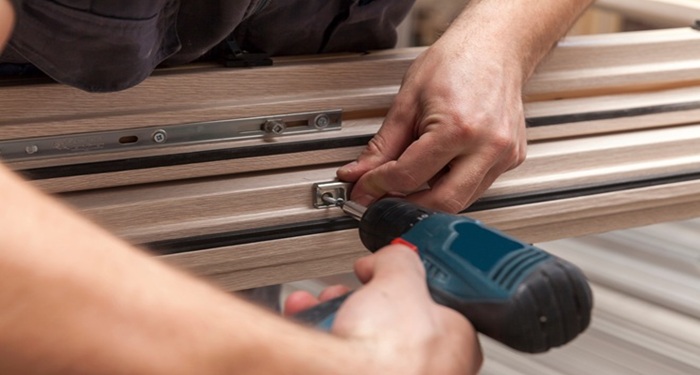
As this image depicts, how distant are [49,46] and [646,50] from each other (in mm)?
720

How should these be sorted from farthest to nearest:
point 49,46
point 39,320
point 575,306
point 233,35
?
point 233,35 → point 49,46 → point 575,306 → point 39,320

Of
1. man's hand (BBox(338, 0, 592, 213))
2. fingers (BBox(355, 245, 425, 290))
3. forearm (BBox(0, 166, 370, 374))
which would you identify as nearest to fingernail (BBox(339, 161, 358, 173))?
man's hand (BBox(338, 0, 592, 213))

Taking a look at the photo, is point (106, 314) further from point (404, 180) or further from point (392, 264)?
point (404, 180)

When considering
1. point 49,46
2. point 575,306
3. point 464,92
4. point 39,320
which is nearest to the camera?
point 39,320

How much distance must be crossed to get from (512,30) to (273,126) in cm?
27

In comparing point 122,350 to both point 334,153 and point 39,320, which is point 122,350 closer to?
point 39,320

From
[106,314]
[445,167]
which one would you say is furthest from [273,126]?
[106,314]

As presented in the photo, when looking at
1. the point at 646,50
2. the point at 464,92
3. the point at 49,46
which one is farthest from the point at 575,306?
the point at 646,50

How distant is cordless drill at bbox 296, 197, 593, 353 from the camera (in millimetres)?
647

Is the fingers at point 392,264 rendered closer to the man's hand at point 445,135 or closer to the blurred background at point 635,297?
the man's hand at point 445,135

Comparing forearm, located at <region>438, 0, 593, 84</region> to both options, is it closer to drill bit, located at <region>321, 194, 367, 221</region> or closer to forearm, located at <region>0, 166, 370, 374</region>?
drill bit, located at <region>321, 194, 367, 221</region>

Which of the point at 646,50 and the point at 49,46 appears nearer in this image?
the point at 49,46

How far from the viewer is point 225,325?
549 mm

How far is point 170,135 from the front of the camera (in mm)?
939
